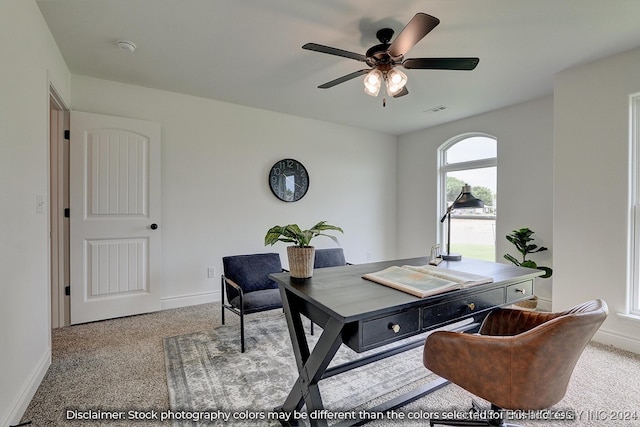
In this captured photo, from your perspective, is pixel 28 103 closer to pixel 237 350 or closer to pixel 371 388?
pixel 237 350

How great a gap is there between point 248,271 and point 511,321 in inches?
86.2

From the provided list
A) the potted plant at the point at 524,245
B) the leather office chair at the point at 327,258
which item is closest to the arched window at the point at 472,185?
the potted plant at the point at 524,245

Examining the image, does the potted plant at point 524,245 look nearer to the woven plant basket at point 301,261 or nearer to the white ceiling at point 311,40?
the white ceiling at point 311,40

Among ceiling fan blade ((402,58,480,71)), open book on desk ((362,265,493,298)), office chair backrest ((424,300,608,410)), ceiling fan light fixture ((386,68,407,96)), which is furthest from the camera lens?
ceiling fan light fixture ((386,68,407,96))

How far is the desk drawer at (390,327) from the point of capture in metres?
1.19

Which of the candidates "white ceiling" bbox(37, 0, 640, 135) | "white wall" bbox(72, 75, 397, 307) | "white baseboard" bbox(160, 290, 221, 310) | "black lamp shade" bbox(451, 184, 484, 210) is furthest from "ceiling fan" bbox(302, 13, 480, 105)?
"white baseboard" bbox(160, 290, 221, 310)

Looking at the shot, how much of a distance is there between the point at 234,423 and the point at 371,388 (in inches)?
33.9

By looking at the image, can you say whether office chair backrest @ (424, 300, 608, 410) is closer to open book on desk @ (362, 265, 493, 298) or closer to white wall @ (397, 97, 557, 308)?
open book on desk @ (362, 265, 493, 298)

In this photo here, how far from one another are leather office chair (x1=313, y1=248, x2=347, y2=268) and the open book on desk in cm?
157

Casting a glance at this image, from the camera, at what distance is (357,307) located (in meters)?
1.19

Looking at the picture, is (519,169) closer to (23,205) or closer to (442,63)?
(442,63)

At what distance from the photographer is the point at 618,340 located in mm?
2525

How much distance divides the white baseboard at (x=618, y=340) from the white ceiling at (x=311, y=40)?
2379mm

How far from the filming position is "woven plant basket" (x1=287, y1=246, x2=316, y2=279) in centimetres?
165
